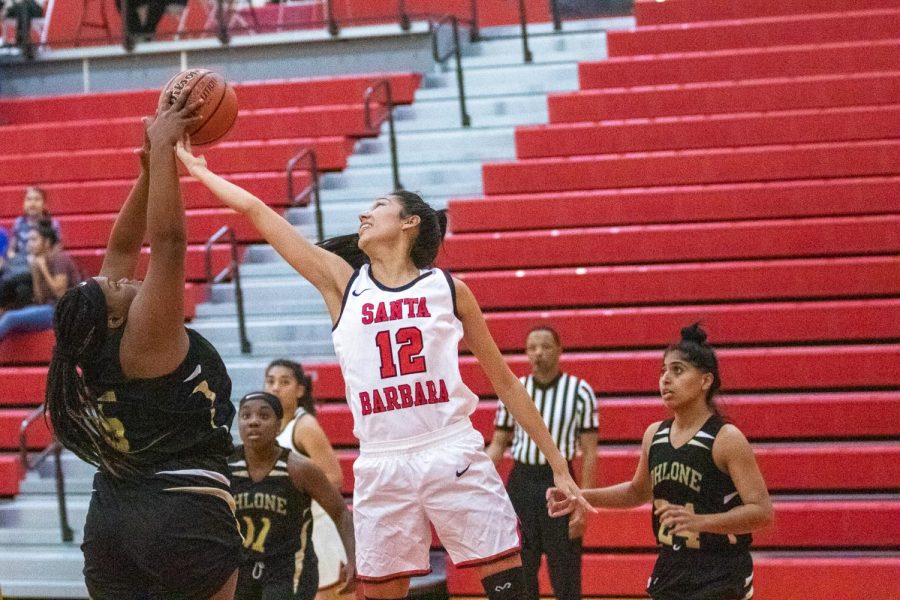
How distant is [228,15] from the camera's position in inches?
496

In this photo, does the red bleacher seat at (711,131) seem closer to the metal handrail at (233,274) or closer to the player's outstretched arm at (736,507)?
the metal handrail at (233,274)

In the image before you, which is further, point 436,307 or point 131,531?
point 436,307

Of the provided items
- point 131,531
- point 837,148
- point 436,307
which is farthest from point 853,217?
point 131,531

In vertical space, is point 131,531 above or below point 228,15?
below

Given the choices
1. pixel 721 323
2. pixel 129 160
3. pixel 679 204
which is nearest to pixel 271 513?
pixel 721 323

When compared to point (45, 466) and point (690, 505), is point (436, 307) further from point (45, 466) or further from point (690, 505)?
point (45, 466)

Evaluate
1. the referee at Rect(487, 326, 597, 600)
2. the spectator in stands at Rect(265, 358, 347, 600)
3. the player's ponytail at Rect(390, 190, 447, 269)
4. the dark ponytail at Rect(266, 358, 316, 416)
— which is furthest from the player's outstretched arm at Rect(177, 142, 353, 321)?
the referee at Rect(487, 326, 597, 600)

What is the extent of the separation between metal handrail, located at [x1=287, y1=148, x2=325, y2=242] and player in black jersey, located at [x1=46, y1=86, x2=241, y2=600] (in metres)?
5.72

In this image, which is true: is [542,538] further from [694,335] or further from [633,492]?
[694,335]

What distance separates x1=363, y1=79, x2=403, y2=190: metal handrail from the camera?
10.1m

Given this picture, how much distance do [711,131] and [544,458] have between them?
3.78 metres

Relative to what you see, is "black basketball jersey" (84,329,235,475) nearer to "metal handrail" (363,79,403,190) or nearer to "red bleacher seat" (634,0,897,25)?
"metal handrail" (363,79,403,190)

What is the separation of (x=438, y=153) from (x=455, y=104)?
2.39 ft

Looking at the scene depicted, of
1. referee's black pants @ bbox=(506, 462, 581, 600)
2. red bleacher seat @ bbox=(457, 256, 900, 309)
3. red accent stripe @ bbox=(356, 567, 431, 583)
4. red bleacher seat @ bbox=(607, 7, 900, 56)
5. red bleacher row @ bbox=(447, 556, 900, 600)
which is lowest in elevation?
red bleacher row @ bbox=(447, 556, 900, 600)
